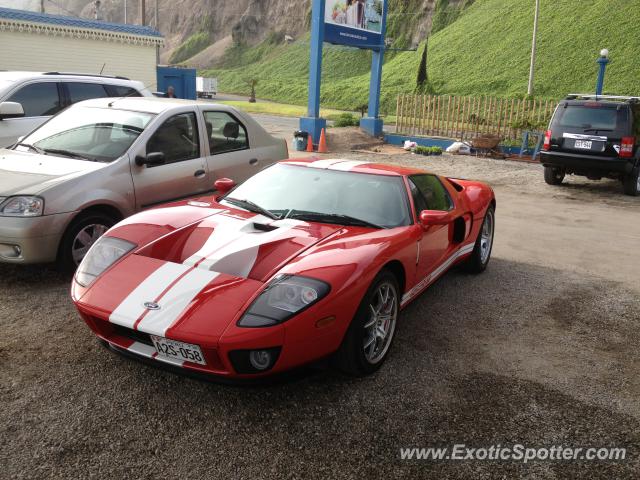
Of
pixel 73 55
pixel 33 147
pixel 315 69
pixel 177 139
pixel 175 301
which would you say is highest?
pixel 73 55

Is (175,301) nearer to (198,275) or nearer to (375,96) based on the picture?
(198,275)

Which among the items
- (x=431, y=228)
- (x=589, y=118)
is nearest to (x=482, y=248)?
(x=431, y=228)

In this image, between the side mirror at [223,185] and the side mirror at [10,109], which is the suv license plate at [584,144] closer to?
the side mirror at [223,185]

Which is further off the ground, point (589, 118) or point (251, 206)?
point (589, 118)

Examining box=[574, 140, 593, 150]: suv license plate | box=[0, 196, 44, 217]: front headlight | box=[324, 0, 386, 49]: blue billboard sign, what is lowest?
box=[0, 196, 44, 217]: front headlight

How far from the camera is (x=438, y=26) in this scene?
5184cm

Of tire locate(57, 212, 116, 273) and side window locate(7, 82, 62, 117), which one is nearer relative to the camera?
tire locate(57, 212, 116, 273)

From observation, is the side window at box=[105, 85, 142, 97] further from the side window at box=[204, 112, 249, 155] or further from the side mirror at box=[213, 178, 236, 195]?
the side mirror at box=[213, 178, 236, 195]

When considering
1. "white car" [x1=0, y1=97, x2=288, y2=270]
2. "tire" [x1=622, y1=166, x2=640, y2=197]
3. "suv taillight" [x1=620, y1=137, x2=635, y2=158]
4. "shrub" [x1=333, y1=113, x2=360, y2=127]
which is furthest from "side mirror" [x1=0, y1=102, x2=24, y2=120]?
"shrub" [x1=333, y1=113, x2=360, y2=127]

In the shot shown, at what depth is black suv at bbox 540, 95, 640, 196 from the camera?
10570mm

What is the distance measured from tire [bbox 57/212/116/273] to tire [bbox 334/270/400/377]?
2.88 metres

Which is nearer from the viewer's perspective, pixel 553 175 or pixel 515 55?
pixel 553 175

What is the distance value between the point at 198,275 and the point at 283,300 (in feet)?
1.89

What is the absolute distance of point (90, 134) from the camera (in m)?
5.81
